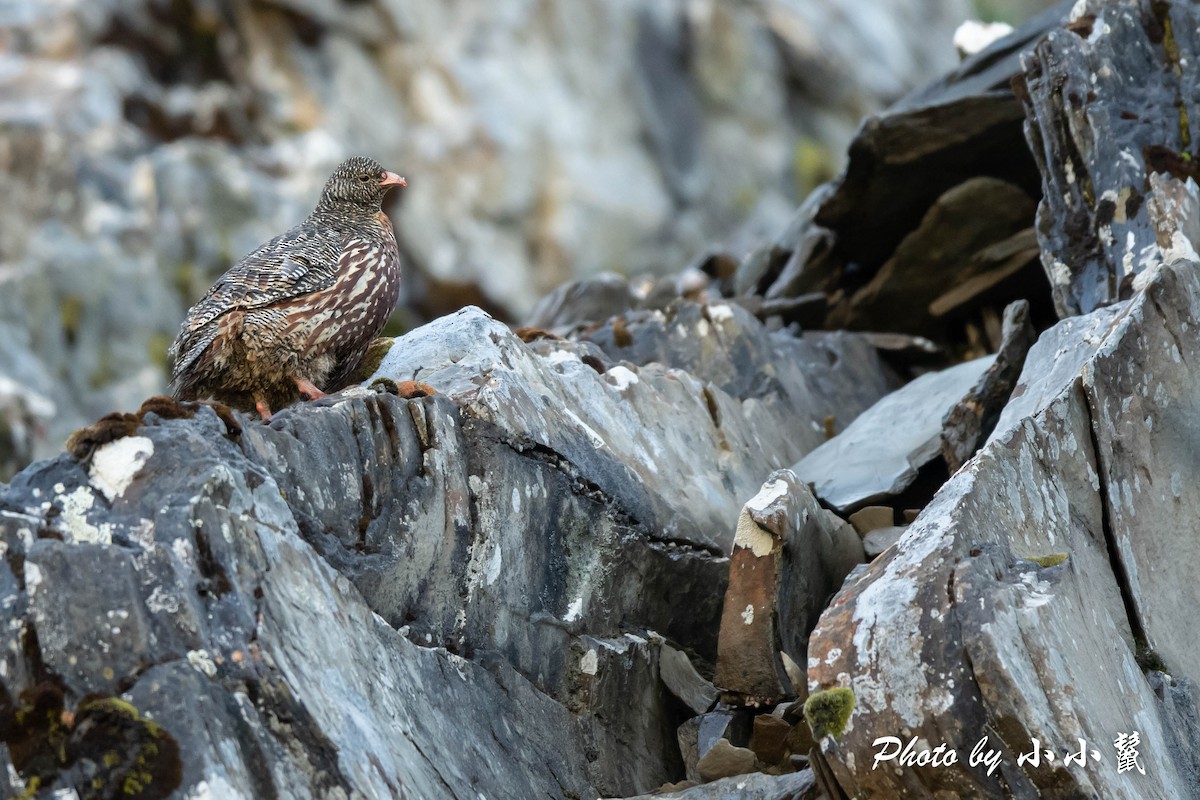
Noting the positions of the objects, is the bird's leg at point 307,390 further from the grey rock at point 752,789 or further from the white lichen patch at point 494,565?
the grey rock at point 752,789

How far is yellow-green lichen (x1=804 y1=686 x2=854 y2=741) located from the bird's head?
6418 millimetres

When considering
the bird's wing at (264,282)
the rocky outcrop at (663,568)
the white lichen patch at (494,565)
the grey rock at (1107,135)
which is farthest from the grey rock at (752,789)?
the grey rock at (1107,135)

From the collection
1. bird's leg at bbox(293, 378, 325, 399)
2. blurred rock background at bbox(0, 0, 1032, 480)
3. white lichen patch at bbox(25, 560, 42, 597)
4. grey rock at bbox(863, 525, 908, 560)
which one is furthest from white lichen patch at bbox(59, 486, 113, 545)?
blurred rock background at bbox(0, 0, 1032, 480)

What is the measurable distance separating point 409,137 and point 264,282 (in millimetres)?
31690

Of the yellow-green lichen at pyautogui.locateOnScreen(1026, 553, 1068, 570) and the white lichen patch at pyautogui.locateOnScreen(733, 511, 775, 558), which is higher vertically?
the white lichen patch at pyautogui.locateOnScreen(733, 511, 775, 558)

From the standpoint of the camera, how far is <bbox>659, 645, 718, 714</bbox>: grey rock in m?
8.63

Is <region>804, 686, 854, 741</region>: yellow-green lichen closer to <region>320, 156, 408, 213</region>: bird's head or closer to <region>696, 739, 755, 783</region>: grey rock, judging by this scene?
<region>696, 739, 755, 783</region>: grey rock

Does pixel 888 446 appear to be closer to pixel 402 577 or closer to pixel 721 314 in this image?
pixel 721 314

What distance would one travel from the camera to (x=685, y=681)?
28.8ft

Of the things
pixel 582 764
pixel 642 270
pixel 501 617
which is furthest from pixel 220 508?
pixel 642 270

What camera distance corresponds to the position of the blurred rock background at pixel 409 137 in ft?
111

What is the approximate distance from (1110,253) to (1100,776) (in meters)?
5.87

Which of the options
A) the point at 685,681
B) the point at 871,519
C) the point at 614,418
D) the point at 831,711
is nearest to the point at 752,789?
the point at 831,711

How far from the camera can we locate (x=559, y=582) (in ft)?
28.8
